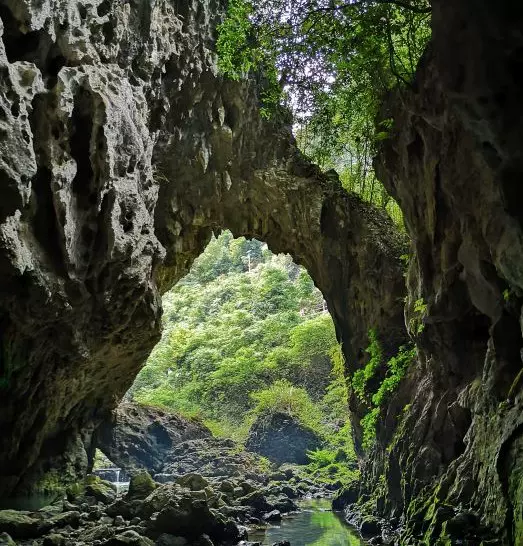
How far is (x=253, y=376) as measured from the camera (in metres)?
31.7

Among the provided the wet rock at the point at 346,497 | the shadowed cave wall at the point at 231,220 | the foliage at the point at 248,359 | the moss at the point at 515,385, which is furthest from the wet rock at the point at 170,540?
the foliage at the point at 248,359

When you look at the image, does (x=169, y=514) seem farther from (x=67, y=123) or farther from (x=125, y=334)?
(x=67, y=123)

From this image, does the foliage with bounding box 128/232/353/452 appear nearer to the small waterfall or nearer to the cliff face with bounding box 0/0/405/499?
the small waterfall

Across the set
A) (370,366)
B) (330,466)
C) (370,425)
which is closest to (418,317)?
(370,366)

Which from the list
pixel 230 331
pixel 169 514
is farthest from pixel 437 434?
pixel 230 331

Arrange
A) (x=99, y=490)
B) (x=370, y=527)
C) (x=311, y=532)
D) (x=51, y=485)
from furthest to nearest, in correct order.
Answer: (x=99, y=490) → (x=51, y=485) → (x=311, y=532) → (x=370, y=527)

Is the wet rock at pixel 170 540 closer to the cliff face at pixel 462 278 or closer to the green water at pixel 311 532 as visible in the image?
the green water at pixel 311 532

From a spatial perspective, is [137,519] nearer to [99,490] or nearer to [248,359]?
[99,490]

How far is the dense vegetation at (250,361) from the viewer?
27609mm

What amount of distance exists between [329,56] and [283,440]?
18461mm

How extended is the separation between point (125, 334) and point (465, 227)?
7.74 meters

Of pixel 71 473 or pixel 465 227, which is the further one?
pixel 71 473

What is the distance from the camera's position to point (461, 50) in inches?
251

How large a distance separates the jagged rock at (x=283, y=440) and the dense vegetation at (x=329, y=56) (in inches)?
507
